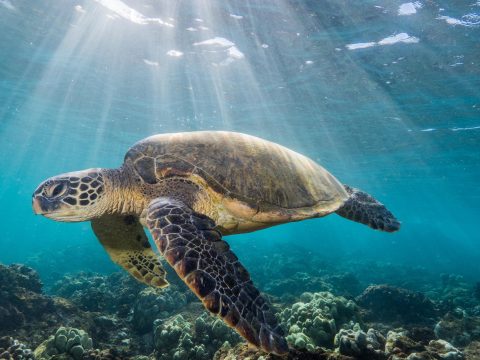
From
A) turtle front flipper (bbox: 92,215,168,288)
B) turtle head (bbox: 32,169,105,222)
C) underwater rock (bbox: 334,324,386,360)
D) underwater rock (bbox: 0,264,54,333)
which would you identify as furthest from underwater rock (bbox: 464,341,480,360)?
underwater rock (bbox: 0,264,54,333)

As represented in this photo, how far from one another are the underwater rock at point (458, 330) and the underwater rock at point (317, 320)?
2392 mm

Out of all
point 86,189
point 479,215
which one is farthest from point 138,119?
point 479,215

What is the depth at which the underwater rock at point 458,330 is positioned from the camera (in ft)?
22.8

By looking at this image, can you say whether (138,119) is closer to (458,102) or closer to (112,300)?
(112,300)

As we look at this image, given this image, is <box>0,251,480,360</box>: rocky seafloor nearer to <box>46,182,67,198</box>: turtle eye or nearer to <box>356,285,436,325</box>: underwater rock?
<box>356,285,436,325</box>: underwater rock

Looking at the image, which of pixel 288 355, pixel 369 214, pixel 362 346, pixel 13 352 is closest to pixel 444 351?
pixel 362 346

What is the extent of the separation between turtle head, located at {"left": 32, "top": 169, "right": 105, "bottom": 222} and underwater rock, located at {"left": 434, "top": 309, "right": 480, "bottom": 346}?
7497mm

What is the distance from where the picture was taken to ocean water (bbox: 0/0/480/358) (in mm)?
11039

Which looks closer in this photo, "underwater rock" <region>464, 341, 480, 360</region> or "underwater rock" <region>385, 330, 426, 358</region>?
"underwater rock" <region>385, 330, 426, 358</region>

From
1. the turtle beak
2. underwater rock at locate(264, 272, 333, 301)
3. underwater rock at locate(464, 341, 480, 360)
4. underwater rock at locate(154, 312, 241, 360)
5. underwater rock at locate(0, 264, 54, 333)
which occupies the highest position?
the turtle beak

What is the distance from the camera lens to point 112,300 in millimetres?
8781

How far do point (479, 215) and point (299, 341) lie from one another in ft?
201

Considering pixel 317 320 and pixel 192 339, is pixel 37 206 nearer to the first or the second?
pixel 192 339

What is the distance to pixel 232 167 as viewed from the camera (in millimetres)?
4043
